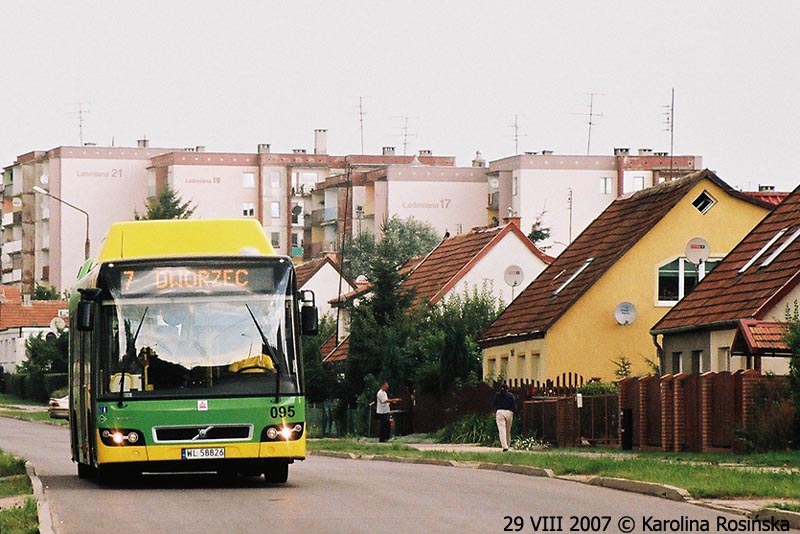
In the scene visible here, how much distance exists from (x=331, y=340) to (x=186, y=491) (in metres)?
53.5

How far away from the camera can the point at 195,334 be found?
23453 mm

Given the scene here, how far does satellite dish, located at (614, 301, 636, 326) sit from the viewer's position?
170ft

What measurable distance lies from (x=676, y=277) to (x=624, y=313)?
2.46m

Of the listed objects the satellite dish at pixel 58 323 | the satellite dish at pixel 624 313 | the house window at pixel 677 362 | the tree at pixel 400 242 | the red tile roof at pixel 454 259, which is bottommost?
the house window at pixel 677 362

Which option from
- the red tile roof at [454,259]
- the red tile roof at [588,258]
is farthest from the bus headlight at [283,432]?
the red tile roof at [454,259]

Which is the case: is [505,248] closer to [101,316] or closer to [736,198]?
[736,198]

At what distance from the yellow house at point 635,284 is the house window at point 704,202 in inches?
1.1

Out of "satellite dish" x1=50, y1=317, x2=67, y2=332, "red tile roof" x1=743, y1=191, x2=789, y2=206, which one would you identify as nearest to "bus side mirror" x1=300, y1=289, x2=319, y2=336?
"red tile roof" x1=743, y1=191, x2=789, y2=206

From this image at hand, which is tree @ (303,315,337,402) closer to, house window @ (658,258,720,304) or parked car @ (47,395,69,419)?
house window @ (658,258,720,304)

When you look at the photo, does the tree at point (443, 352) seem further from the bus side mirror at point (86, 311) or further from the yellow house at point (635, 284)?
the bus side mirror at point (86, 311)

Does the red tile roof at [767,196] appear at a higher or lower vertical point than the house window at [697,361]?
higher

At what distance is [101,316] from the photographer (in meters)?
23.6

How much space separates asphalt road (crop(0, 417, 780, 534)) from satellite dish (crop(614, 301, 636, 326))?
939 inches

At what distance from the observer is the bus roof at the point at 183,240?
24375 mm
